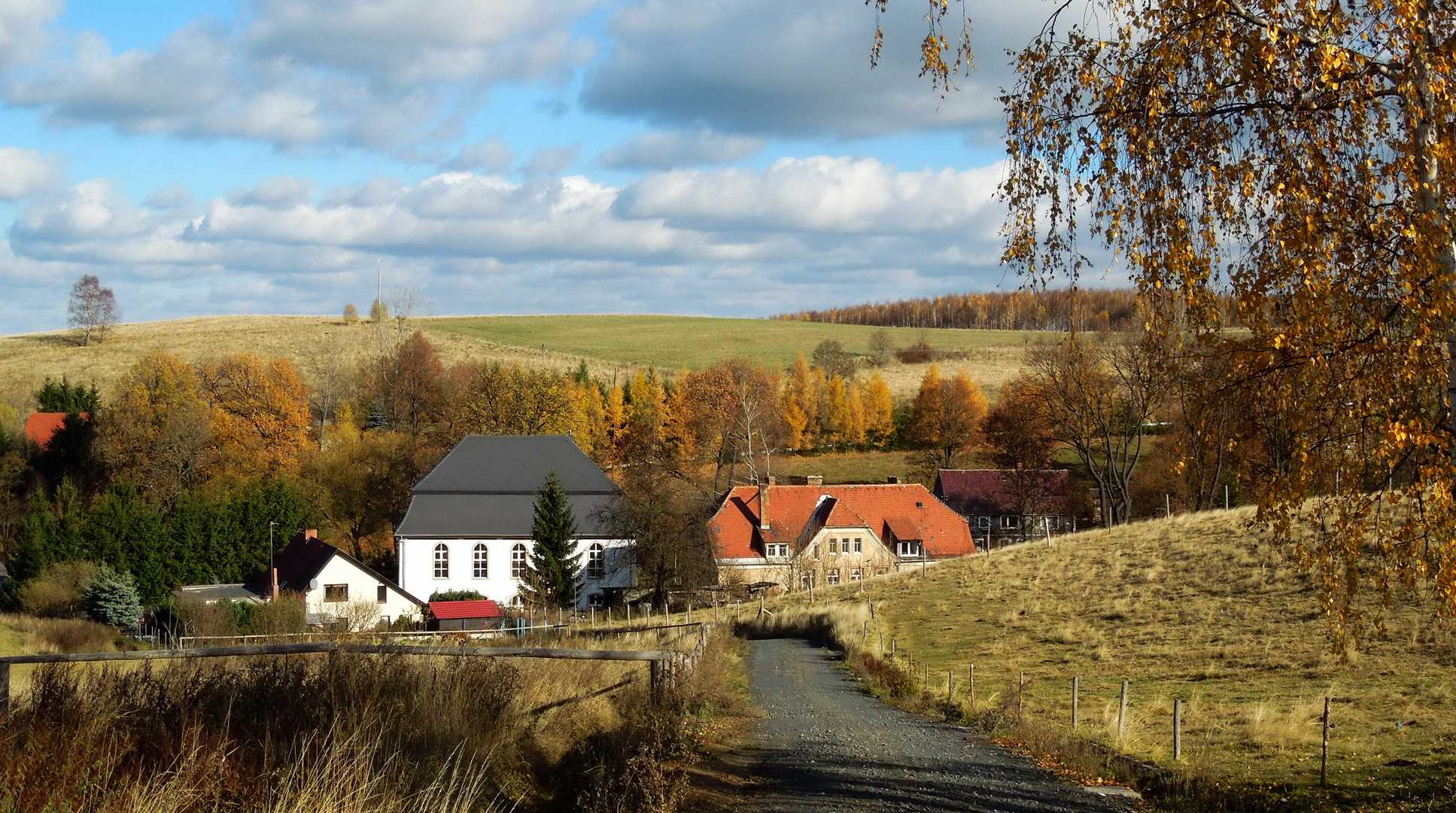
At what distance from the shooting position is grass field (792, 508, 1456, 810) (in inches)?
477

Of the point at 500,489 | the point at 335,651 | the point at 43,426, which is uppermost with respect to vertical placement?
the point at 43,426

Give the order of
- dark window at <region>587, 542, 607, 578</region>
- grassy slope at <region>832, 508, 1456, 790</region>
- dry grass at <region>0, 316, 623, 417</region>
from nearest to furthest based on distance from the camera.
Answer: grassy slope at <region>832, 508, 1456, 790</region> → dark window at <region>587, 542, 607, 578</region> → dry grass at <region>0, 316, 623, 417</region>

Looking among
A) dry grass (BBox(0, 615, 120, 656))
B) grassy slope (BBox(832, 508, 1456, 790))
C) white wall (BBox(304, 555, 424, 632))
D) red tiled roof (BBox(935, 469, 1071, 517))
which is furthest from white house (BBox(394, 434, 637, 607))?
red tiled roof (BBox(935, 469, 1071, 517))

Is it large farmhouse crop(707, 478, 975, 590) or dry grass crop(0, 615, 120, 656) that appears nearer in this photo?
dry grass crop(0, 615, 120, 656)

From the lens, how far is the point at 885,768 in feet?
36.6

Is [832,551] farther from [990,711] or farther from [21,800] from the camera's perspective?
[21,800]

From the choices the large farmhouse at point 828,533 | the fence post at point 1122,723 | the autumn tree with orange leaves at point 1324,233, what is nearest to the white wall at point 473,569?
the large farmhouse at point 828,533

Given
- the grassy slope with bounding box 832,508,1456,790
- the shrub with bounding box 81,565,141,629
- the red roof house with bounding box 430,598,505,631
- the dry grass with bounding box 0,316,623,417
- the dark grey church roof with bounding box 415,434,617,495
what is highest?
the dry grass with bounding box 0,316,623,417

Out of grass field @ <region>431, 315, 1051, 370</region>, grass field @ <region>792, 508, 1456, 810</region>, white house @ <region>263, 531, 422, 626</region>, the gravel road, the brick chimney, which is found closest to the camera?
the gravel road

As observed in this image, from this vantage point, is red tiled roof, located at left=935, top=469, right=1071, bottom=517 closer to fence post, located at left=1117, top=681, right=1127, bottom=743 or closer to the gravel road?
the gravel road

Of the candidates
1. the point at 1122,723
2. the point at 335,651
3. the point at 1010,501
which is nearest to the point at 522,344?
the point at 1010,501

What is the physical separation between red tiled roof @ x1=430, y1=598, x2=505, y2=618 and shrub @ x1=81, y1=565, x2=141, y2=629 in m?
12.0

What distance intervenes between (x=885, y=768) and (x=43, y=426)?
7337 centimetres

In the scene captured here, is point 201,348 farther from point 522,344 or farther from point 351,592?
point 351,592
